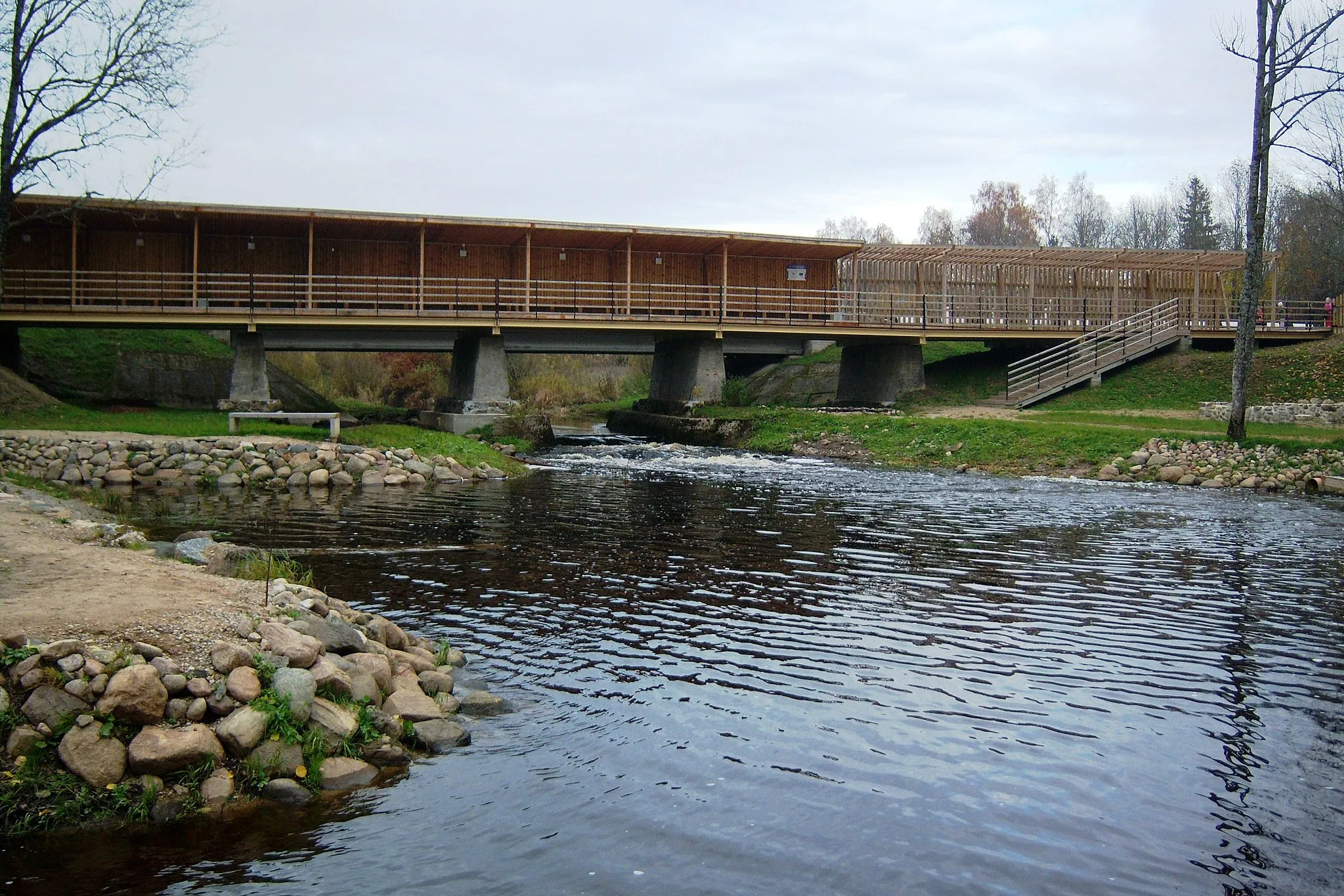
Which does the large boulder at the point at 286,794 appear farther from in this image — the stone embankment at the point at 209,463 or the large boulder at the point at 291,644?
the stone embankment at the point at 209,463

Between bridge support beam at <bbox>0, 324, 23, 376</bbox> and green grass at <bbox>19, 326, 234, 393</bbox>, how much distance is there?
125 centimetres

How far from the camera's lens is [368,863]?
18.9 feet

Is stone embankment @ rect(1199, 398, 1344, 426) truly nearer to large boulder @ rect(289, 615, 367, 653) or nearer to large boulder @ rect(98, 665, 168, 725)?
large boulder @ rect(289, 615, 367, 653)

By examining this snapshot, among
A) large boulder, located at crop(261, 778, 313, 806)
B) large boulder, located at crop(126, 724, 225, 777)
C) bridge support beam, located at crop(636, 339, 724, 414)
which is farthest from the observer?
bridge support beam, located at crop(636, 339, 724, 414)

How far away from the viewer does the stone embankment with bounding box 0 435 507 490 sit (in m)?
21.9

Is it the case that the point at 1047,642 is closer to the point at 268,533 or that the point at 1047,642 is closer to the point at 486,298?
the point at 268,533

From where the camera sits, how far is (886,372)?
134 ft

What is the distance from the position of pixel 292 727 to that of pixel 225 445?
60.3 ft

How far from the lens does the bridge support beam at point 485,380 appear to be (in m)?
34.4

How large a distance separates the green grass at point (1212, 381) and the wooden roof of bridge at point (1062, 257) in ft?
18.7

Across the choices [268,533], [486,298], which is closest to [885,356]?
[486,298]

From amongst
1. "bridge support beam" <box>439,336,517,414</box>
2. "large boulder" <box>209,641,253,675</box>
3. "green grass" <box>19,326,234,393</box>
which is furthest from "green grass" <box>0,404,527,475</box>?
"large boulder" <box>209,641,253,675</box>

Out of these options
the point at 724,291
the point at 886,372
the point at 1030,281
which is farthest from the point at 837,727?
the point at 1030,281

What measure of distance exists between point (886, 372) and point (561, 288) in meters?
13.3
